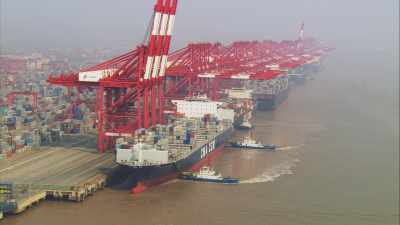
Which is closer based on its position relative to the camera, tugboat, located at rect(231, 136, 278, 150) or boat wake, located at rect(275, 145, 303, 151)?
boat wake, located at rect(275, 145, 303, 151)

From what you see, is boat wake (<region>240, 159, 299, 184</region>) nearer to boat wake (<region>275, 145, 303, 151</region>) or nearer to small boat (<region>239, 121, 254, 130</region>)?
boat wake (<region>275, 145, 303, 151</region>)

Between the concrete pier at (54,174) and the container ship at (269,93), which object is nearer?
the concrete pier at (54,174)

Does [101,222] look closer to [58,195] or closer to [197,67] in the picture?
[58,195]

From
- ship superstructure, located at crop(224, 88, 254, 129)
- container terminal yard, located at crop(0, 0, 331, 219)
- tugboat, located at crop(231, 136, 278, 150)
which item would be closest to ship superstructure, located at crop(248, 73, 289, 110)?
container terminal yard, located at crop(0, 0, 331, 219)

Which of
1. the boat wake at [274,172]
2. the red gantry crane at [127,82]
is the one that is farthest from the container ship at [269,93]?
the boat wake at [274,172]

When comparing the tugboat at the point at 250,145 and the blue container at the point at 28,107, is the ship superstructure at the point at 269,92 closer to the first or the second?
the tugboat at the point at 250,145

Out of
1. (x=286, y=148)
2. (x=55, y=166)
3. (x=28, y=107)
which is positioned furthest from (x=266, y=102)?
(x=55, y=166)
